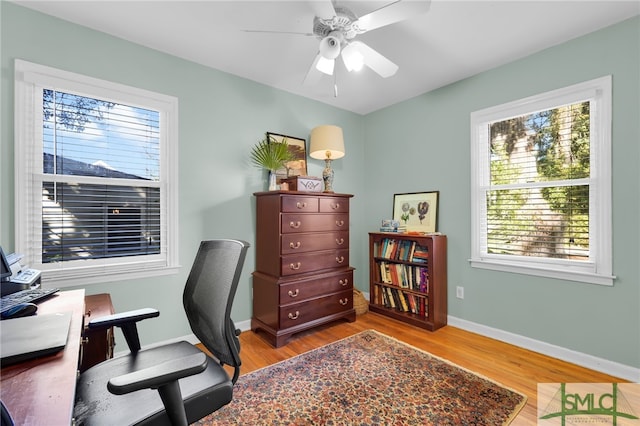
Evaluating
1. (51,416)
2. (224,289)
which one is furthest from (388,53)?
(51,416)

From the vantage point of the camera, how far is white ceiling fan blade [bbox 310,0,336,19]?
161cm

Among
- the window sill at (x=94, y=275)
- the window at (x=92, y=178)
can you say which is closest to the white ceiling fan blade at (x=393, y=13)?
the window at (x=92, y=178)

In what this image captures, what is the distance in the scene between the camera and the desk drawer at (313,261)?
2.69 metres

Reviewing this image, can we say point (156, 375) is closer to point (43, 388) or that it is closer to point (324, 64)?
point (43, 388)

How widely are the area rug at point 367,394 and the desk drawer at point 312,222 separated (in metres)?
1.10

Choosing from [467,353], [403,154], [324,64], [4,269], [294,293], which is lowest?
[467,353]

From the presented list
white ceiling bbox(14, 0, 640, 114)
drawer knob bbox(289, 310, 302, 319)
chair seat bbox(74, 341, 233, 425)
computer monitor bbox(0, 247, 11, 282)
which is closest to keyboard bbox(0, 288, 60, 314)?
computer monitor bbox(0, 247, 11, 282)

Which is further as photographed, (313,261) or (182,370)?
(313,261)

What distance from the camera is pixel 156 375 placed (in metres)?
0.86

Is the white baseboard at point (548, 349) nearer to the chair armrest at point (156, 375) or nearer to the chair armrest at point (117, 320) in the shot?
the chair armrest at point (117, 320)

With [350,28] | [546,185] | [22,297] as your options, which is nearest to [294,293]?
[22,297]

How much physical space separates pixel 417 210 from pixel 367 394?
2.08 metres

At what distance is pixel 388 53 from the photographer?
2.49m

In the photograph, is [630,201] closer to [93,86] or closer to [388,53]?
[388,53]
